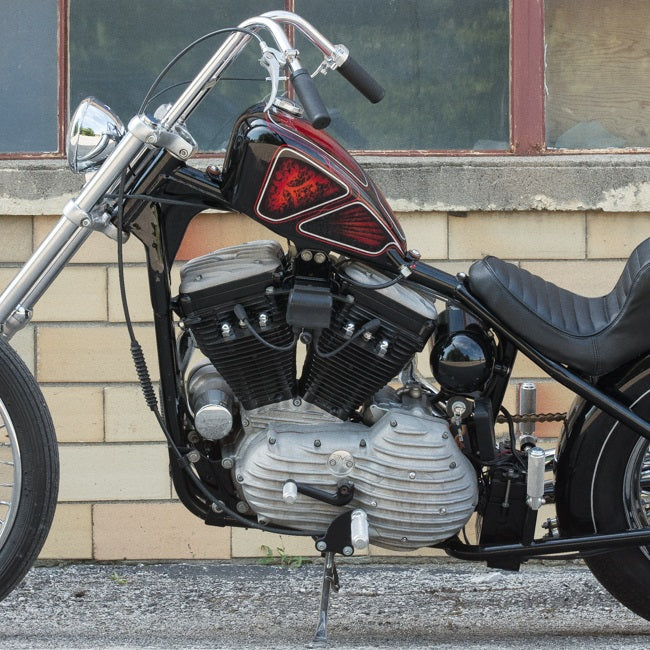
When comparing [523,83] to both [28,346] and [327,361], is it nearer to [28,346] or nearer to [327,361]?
[327,361]

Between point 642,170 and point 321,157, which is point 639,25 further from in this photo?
point 321,157

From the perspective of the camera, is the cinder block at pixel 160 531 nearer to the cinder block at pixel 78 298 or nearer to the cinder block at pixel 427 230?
the cinder block at pixel 78 298

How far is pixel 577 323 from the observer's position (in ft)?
8.24

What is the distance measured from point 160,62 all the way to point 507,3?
1.39 meters

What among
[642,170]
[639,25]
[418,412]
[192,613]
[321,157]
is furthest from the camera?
[639,25]

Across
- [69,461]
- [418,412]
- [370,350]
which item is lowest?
[69,461]

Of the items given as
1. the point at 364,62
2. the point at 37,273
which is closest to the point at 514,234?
the point at 364,62

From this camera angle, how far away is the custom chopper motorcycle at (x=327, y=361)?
242 cm

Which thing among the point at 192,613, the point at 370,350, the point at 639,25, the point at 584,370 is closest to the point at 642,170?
the point at 639,25

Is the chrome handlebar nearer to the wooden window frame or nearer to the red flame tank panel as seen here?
the red flame tank panel

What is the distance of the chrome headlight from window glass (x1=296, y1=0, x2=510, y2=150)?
1.71 m

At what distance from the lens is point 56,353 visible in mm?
3914

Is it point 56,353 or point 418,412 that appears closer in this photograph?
point 418,412

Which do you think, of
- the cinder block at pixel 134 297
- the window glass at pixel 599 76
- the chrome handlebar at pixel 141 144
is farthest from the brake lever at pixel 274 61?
the window glass at pixel 599 76
